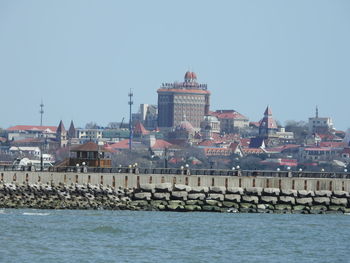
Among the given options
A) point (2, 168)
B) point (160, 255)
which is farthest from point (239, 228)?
point (2, 168)

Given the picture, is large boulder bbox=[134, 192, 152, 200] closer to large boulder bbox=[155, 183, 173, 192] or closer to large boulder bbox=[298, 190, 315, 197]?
Result: large boulder bbox=[155, 183, 173, 192]

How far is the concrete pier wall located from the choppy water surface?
4432 mm

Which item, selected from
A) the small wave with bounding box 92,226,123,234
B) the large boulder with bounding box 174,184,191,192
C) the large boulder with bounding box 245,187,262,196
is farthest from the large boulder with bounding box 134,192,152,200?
the small wave with bounding box 92,226,123,234

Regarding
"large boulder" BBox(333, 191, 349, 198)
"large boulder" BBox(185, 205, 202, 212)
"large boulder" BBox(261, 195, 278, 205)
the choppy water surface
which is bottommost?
the choppy water surface

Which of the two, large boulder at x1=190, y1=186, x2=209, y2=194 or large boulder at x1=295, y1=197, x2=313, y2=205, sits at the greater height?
large boulder at x1=190, y1=186, x2=209, y2=194

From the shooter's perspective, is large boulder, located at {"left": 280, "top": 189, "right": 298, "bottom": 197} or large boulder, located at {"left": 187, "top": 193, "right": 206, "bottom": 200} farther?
large boulder, located at {"left": 280, "top": 189, "right": 298, "bottom": 197}

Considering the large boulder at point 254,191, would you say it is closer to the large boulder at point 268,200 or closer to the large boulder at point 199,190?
the large boulder at point 268,200

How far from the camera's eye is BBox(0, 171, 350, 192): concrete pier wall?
86.8 meters

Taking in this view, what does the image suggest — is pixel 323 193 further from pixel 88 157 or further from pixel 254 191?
pixel 88 157

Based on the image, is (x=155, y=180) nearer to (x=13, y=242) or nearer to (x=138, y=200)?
(x=138, y=200)

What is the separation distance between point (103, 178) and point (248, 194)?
30.3 feet

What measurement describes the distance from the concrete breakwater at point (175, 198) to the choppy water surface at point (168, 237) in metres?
2.44

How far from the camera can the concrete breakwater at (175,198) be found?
8469cm

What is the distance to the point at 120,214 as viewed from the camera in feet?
265
